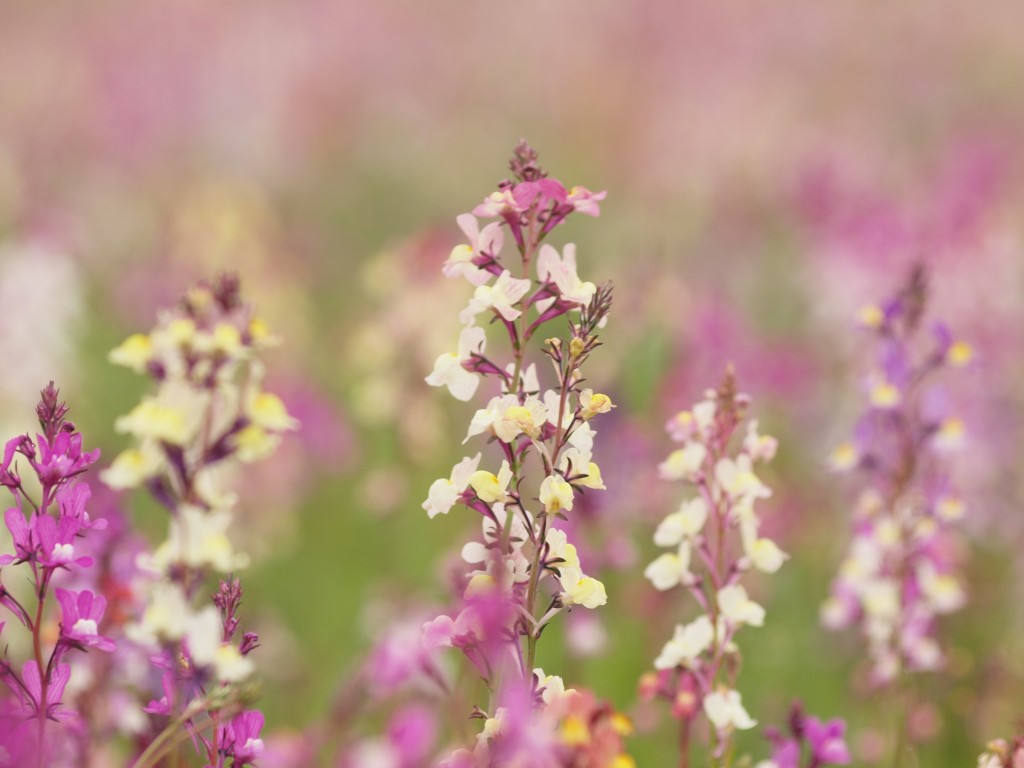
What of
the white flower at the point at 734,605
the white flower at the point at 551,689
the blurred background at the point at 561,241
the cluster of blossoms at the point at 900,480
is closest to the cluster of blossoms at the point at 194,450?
the white flower at the point at 551,689

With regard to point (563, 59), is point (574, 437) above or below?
below

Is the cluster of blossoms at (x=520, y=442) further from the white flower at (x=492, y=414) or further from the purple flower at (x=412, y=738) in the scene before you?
the purple flower at (x=412, y=738)

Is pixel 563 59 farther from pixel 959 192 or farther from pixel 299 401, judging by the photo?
pixel 299 401

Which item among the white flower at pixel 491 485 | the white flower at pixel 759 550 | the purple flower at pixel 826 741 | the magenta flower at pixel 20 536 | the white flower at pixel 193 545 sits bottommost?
the purple flower at pixel 826 741

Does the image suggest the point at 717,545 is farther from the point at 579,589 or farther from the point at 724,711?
the point at 579,589

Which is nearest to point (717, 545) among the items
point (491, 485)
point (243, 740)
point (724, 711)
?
point (724, 711)

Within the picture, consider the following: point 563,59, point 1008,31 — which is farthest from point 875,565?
point 1008,31
